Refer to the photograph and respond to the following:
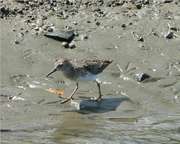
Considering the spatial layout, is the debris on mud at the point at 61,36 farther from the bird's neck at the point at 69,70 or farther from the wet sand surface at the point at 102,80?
the bird's neck at the point at 69,70

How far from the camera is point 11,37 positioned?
11.6 metres

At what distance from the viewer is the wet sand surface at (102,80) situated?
29.7ft

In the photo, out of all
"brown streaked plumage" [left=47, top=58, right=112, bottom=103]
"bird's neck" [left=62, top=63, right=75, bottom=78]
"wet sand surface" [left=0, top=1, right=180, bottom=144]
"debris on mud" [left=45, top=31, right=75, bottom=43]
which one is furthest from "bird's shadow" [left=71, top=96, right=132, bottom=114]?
"debris on mud" [left=45, top=31, right=75, bottom=43]

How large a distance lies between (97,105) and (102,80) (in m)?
0.91

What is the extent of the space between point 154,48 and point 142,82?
1.12 metres

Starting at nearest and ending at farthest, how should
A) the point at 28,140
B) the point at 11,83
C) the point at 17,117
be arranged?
the point at 28,140
the point at 17,117
the point at 11,83

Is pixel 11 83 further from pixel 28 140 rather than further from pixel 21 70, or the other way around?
pixel 28 140

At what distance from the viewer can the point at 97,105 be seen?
10008 mm

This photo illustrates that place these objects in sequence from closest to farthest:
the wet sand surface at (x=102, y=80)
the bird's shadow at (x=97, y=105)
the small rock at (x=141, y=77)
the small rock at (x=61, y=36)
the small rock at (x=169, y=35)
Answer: the wet sand surface at (x=102, y=80), the bird's shadow at (x=97, y=105), the small rock at (x=141, y=77), the small rock at (x=61, y=36), the small rock at (x=169, y=35)

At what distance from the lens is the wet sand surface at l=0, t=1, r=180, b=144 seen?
9055 millimetres

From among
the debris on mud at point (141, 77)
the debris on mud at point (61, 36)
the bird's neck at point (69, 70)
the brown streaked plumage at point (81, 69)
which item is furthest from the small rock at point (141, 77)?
the debris on mud at point (61, 36)

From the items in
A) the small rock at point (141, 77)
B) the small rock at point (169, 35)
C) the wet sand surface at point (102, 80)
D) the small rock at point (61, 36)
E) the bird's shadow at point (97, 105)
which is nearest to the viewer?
the wet sand surface at point (102, 80)

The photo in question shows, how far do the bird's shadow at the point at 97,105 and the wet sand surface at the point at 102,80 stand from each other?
0.05 feet

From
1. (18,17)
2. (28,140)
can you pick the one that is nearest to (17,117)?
(28,140)
